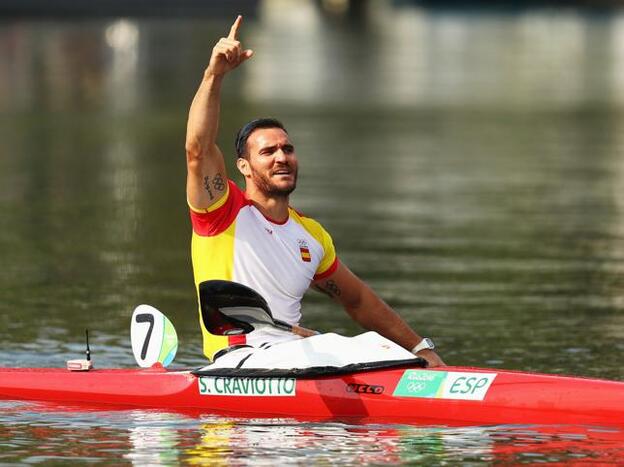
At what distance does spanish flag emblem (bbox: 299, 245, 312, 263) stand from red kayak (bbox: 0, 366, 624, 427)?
2.44ft

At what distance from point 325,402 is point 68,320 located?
4.85m

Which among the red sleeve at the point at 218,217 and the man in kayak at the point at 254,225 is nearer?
the man in kayak at the point at 254,225

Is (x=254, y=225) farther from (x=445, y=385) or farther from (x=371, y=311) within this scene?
(x=445, y=385)

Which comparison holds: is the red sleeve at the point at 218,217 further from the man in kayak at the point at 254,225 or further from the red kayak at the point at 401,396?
the red kayak at the point at 401,396

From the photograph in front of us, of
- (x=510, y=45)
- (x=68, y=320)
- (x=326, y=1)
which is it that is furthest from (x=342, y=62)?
(x=326, y=1)

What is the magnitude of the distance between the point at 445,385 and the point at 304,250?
1.20m

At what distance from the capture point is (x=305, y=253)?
40.5ft

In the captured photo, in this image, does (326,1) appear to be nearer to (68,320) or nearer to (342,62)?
(342,62)

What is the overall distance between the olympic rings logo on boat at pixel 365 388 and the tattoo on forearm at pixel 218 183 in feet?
4.47

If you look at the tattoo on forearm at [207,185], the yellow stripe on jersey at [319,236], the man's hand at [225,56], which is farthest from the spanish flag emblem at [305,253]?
the man's hand at [225,56]

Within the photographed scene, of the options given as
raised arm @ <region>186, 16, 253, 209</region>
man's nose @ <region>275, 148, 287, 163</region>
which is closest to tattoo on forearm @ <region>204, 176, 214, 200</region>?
raised arm @ <region>186, 16, 253, 209</region>

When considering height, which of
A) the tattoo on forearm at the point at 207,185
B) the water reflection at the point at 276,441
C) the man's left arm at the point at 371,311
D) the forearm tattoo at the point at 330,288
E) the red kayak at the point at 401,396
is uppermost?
the tattoo on forearm at the point at 207,185

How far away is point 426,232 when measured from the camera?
2242cm

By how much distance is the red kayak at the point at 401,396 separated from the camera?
11.7 meters
